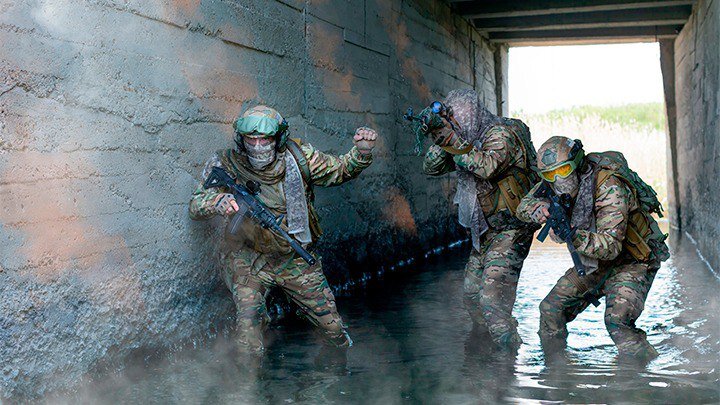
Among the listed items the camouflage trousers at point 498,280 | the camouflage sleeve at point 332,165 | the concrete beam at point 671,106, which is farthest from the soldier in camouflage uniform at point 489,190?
the concrete beam at point 671,106

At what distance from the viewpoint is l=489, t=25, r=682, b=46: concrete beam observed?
43.7 ft

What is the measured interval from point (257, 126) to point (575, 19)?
8995 millimetres

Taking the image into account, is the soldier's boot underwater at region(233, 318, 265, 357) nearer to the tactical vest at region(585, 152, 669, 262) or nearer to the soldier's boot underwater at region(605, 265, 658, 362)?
the soldier's boot underwater at region(605, 265, 658, 362)

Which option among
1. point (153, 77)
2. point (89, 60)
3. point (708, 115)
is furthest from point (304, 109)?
point (708, 115)

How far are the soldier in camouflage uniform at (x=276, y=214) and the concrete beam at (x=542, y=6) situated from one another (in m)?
7.15

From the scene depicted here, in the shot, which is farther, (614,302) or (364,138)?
(364,138)

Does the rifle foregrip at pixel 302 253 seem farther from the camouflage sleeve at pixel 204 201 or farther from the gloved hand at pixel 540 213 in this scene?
the gloved hand at pixel 540 213

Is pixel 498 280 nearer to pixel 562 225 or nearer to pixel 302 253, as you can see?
pixel 562 225

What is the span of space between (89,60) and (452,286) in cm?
477

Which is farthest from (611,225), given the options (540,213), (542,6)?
(542,6)

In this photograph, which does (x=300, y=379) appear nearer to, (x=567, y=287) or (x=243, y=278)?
(x=243, y=278)

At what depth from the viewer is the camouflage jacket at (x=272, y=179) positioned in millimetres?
5234

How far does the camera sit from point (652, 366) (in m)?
5.06

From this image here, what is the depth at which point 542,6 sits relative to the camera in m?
11.8
